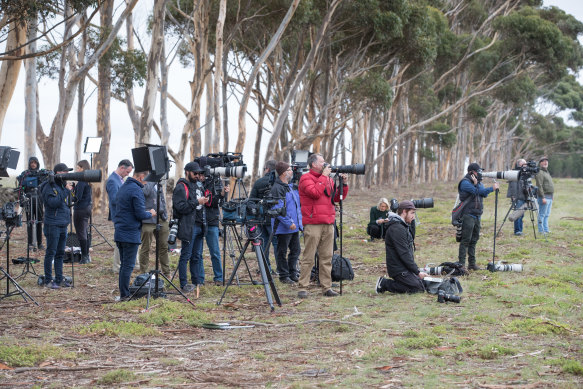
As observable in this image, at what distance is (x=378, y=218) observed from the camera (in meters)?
13.8

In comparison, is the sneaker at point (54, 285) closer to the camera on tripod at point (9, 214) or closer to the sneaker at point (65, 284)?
the sneaker at point (65, 284)

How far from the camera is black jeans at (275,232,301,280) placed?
9.70m

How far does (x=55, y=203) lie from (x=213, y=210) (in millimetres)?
2074

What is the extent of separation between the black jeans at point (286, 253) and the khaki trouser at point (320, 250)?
33.5 inches

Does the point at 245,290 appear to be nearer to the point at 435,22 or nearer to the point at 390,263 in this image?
the point at 390,263

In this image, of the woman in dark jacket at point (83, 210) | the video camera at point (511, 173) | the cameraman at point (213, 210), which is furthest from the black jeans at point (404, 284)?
the woman in dark jacket at point (83, 210)

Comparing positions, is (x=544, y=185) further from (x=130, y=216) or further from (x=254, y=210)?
(x=130, y=216)

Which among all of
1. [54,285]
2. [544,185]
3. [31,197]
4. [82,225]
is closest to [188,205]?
[54,285]

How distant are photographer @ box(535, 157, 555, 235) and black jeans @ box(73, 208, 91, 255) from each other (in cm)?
998

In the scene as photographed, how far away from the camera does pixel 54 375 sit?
5.27 metres

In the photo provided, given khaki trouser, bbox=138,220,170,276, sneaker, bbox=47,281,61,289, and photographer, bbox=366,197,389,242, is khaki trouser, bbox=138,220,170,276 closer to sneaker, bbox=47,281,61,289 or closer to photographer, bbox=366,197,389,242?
sneaker, bbox=47,281,61,289

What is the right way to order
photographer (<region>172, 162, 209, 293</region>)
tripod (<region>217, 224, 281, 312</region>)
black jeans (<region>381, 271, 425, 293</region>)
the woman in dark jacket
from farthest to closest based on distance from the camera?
the woman in dark jacket < black jeans (<region>381, 271, 425, 293</region>) < photographer (<region>172, 162, 209, 293</region>) < tripod (<region>217, 224, 281, 312</region>)

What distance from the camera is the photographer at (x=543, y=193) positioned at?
50.2 ft

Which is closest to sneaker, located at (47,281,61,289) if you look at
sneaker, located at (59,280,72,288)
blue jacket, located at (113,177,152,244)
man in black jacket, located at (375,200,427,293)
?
sneaker, located at (59,280,72,288)
